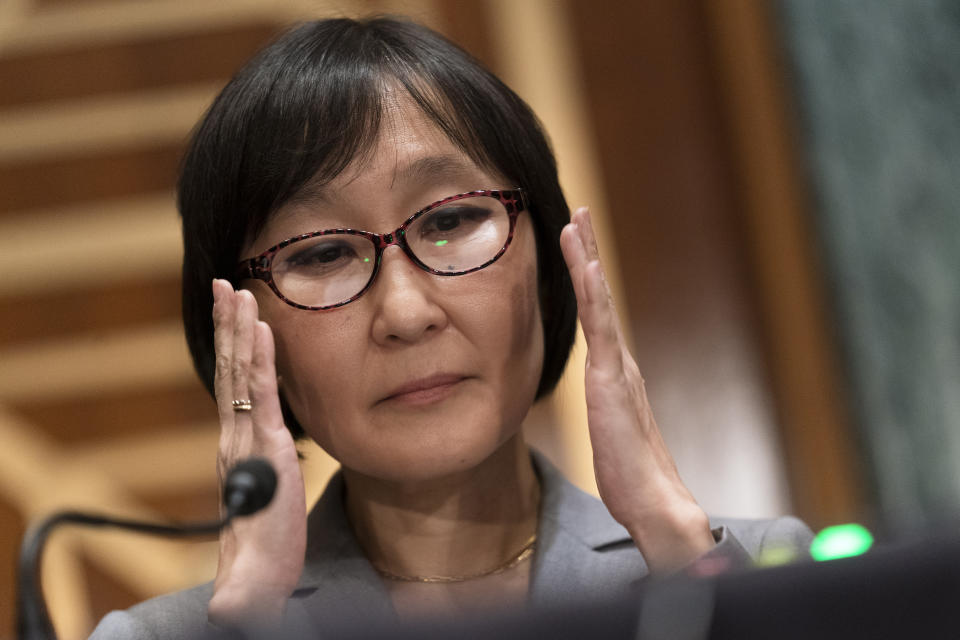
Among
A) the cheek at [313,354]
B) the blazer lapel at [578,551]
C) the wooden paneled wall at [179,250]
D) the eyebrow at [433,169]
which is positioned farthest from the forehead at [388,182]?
the wooden paneled wall at [179,250]

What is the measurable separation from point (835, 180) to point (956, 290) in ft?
1.36

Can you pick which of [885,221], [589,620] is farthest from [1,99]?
[589,620]

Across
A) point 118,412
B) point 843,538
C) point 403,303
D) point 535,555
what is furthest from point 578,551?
point 118,412

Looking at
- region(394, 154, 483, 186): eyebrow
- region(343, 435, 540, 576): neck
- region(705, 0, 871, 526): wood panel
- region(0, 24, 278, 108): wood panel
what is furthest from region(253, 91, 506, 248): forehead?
region(0, 24, 278, 108): wood panel

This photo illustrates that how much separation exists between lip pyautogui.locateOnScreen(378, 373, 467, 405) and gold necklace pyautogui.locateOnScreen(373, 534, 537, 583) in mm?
267

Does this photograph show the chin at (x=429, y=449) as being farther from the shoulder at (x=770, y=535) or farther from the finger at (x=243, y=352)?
the shoulder at (x=770, y=535)

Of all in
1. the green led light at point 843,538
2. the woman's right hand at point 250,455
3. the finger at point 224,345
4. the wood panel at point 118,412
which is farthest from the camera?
the wood panel at point 118,412

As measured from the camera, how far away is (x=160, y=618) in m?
1.36

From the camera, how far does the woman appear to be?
4.13ft

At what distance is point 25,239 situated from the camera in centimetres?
285

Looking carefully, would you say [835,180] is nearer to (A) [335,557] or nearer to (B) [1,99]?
(A) [335,557]

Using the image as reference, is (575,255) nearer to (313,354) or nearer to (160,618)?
(313,354)

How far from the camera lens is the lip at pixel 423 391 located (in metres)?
1.26

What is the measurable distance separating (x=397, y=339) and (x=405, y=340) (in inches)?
0.4
